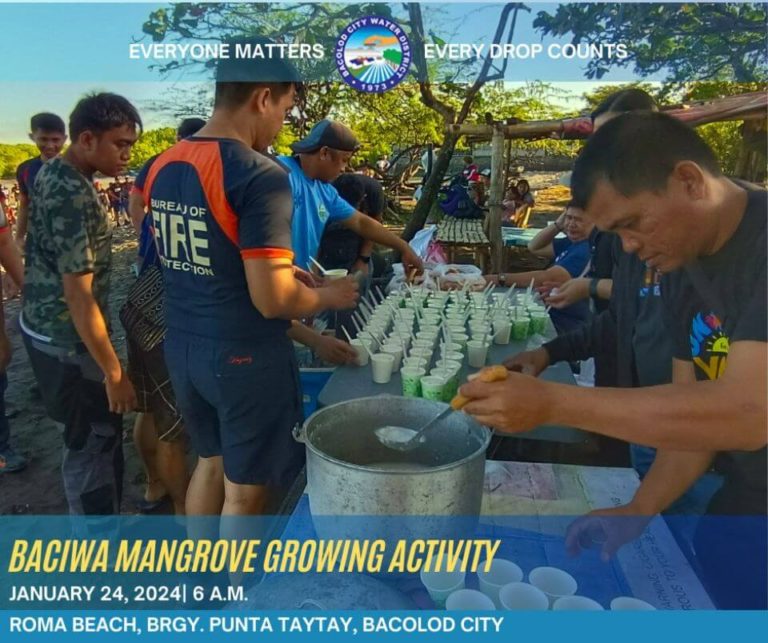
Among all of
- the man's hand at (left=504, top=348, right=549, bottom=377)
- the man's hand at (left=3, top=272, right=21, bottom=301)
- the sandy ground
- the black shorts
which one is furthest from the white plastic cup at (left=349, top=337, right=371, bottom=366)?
the man's hand at (left=3, top=272, right=21, bottom=301)

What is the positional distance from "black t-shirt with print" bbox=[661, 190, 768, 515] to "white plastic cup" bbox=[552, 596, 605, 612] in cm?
41

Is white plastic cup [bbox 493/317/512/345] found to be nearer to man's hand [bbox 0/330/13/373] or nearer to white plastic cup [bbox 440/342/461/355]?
white plastic cup [bbox 440/342/461/355]

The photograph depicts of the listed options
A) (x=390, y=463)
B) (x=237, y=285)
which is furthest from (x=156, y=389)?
(x=390, y=463)

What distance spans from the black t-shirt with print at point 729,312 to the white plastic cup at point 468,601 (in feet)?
1.81

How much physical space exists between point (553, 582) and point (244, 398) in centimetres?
120

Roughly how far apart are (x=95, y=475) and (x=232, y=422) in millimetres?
960

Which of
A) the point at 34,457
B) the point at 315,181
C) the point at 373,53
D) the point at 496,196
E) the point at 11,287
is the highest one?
the point at 373,53

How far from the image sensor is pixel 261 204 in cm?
176

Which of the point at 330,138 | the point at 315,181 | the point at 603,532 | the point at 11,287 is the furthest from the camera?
the point at 11,287

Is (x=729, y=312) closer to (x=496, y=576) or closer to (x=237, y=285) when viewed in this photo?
(x=496, y=576)

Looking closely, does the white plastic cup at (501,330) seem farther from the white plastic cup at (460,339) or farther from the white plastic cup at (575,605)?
the white plastic cup at (575,605)

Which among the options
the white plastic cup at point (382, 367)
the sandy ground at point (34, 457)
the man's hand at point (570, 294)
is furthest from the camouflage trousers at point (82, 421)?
the man's hand at point (570, 294)

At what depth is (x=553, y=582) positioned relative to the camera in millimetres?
1119

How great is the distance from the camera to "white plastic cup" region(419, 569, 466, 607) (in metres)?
1.08
